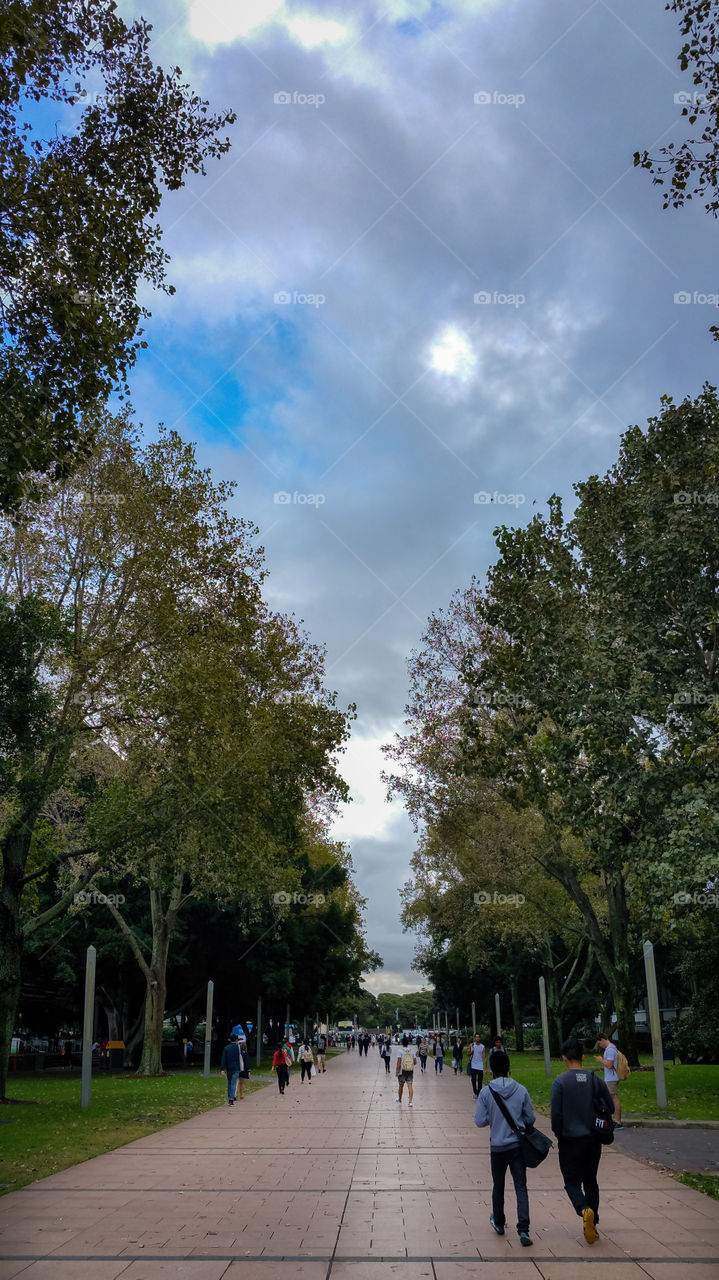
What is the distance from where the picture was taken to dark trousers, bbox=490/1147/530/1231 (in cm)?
820

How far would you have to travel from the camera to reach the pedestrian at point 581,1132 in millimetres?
8008

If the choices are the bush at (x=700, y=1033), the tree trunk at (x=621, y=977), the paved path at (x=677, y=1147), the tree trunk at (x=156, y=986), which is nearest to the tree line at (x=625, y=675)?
the tree trunk at (x=621, y=977)

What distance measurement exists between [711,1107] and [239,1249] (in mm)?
14685

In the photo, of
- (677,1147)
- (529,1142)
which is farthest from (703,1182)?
(529,1142)

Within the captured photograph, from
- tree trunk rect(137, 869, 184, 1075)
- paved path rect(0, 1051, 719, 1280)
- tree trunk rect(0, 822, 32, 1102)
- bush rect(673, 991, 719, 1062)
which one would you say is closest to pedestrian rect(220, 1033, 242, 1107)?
tree trunk rect(0, 822, 32, 1102)

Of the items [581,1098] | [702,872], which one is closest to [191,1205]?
[581,1098]

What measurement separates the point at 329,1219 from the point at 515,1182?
1915mm

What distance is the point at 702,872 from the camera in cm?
1432

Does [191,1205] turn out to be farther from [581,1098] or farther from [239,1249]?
[581,1098]

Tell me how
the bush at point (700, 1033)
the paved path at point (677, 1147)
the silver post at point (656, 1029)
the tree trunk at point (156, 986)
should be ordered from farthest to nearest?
the bush at point (700, 1033) → the tree trunk at point (156, 986) → the silver post at point (656, 1029) → the paved path at point (677, 1147)

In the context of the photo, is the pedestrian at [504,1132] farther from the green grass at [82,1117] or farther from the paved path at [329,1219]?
the green grass at [82,1117]

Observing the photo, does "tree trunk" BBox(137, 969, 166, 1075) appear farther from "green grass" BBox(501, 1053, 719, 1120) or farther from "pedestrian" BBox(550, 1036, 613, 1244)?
"pedestrian" BBox(550, 1036, 613, 1244)

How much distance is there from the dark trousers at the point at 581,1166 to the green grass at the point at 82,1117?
20.2 ft

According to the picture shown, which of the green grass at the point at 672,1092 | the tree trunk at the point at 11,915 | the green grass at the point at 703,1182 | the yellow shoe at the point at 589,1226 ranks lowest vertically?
the green grass at the point at 672,1092
